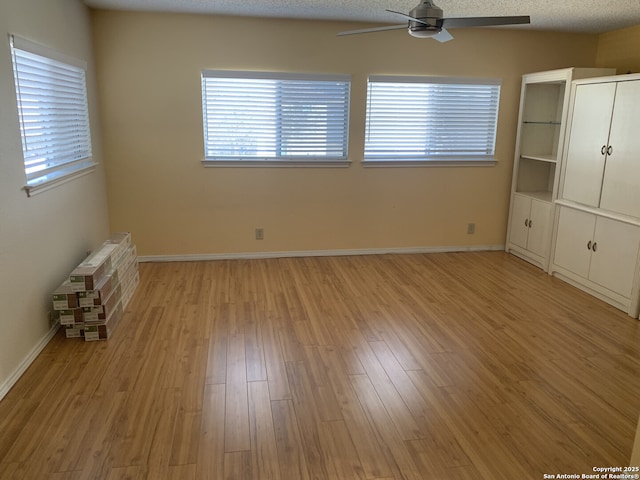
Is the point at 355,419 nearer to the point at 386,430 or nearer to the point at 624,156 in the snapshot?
the point at 386,430

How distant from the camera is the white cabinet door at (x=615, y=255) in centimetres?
390

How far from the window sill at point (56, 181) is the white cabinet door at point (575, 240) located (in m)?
4.53

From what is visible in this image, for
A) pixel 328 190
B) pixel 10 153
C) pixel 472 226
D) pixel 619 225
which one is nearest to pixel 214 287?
pixel 328 190

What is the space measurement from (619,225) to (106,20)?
16.7 ft

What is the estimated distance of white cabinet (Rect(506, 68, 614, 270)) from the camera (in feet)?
16.7

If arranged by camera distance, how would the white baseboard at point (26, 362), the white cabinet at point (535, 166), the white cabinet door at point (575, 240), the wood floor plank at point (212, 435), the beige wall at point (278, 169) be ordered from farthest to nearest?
the white cabinet at point (535, 166), the beige wall at point (278, 169), the white cabinet door at point (575, 240), the white baseboard at point (26, 362), the wood floor plank at point (212, 435)

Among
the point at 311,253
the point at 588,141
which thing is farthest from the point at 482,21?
the point at 311,253

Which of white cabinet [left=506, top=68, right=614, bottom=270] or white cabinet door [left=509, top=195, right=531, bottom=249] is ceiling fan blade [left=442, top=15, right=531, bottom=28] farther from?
white cabinet door [left=509, top=195, right=531, bottom=249]

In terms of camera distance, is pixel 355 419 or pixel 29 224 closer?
pixel 355 419

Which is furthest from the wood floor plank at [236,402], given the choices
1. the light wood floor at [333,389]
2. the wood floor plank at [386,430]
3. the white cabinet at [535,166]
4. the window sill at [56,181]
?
the white cabinet at [535,166]

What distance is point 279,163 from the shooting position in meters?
5.16

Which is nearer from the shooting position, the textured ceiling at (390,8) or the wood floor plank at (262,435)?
the wood floor plank at (262,435)

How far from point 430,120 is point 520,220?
5.12 ft

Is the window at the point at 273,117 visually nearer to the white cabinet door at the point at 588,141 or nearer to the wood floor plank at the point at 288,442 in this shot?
the white cabinet door at the point at 588,141
